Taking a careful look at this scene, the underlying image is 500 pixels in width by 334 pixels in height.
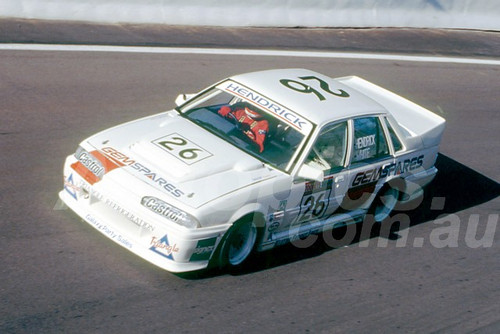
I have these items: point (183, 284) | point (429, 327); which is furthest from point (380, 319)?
point (183, 284)

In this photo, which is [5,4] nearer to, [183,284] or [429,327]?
[183,284]

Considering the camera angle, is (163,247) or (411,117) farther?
(411,117)

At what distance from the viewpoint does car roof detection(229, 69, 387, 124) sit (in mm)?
7793

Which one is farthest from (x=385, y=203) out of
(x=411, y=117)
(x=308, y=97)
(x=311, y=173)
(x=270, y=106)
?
(x=270, y=106)

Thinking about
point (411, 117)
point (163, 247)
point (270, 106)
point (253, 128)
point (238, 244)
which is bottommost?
point (238, 244)

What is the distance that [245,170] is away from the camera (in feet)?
23.6

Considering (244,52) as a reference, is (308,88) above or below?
above

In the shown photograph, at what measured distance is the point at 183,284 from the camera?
689 centimetres

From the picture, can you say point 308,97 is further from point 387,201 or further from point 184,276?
point 184,276

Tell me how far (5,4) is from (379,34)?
7414 mm

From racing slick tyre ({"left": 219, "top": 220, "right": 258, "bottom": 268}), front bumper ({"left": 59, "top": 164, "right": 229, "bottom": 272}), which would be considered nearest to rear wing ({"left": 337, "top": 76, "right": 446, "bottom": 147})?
racing slick tyre ({"left": 219, "top": 220, "right": 258, "bottom": 268})

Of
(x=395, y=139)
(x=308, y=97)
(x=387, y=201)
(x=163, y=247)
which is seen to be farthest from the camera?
(x=387, y=201)

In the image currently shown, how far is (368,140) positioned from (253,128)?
4.16 feet

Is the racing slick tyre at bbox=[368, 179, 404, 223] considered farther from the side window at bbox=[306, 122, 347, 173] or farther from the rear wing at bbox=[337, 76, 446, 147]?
the side window at bbox=[306, 122, 347, 173]
